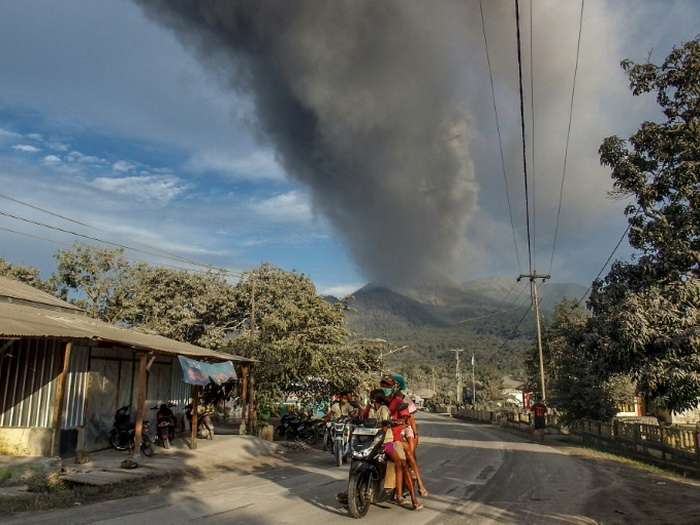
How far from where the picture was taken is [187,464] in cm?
1205

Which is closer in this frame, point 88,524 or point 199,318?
point 88,524

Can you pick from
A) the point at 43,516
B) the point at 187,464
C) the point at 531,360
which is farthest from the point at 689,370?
the point at 531,360

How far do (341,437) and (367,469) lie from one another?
6032 mm

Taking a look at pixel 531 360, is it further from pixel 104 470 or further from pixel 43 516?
pixel 43 516

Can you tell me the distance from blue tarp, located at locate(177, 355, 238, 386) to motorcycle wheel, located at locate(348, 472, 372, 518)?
26.2 feet

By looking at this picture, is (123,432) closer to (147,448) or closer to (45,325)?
(147,448)

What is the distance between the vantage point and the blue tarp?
1388 centimetres

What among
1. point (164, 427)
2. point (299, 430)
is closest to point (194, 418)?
point (164, 427)

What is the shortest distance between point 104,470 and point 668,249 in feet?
45.1

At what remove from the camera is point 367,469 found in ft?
23.3

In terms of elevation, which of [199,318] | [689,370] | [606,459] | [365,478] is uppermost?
[199,318]

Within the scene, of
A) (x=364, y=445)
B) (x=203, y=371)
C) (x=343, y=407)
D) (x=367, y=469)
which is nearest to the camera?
(x=367, y=469)

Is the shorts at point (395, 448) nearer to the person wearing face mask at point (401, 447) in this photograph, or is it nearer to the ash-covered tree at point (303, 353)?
the person wearing face mask at point (401, 447)

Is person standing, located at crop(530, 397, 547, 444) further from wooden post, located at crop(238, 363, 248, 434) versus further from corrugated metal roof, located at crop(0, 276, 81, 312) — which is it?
corrugated metal roof, located at crop(0, 276, 81, 312)
